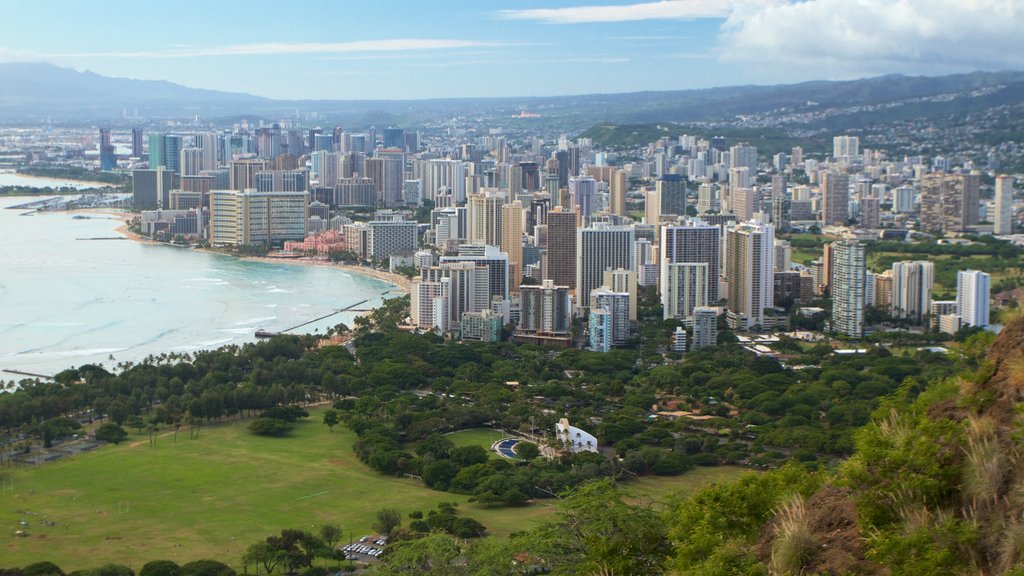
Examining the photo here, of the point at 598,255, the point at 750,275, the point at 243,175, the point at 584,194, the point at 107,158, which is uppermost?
the point at 107,158

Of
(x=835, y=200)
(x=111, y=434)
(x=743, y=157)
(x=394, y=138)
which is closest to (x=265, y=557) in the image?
(x=111, y=434)

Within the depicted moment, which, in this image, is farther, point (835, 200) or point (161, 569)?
point (835, 200)

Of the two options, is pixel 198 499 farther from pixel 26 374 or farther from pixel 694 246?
pixel 694 246

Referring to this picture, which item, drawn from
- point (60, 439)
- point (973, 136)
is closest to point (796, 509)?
point (60, 439)

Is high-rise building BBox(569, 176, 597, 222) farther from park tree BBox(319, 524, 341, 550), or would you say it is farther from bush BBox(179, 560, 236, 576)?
bush BBox(179, 560, 236, 576)

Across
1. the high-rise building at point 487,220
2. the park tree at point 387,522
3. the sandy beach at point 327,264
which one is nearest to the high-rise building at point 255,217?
the sandy beach at point 327,264

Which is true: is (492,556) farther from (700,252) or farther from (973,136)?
(973,136)
